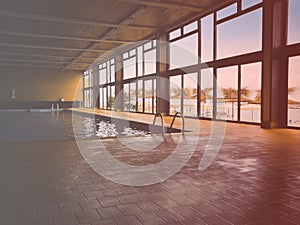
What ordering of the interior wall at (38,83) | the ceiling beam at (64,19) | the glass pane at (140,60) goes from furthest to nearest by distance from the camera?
the interior wall at (38,83) < the glass pane at (140,60) < the ceiling beam at (64,19)

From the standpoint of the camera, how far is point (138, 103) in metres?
14.5

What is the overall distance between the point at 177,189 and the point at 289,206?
33.4 inches

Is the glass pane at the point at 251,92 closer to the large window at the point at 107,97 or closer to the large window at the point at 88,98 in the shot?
the large window at the point at 107,97

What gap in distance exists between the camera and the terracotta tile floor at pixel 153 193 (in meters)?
1.71

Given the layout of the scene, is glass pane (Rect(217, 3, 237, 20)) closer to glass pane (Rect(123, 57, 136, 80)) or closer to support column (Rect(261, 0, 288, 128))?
support column (Rect(261, 0, 288, 128))

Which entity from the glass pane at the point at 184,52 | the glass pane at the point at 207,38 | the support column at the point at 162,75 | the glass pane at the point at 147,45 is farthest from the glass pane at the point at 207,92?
the glass pane at the point at 147,45

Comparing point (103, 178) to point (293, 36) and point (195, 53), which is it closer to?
point (293, 36)

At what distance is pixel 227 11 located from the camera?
8289mm

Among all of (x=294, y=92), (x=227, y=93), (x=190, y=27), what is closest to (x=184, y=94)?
(x=227, y=93)

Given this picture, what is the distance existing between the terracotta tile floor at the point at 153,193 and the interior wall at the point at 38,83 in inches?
772

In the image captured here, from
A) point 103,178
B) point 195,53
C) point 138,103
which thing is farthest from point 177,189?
point 138,103

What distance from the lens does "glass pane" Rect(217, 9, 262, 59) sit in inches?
289

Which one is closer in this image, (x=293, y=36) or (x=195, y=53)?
(x=293, y=36)

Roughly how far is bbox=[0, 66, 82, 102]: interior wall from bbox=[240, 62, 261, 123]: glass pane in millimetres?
17695
